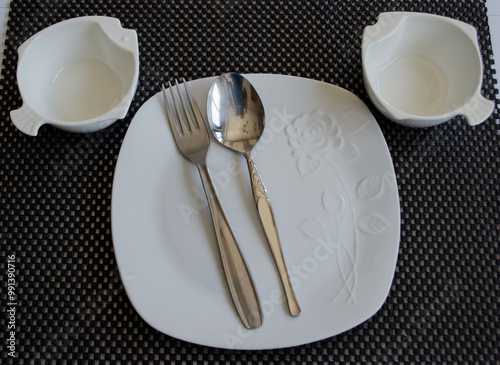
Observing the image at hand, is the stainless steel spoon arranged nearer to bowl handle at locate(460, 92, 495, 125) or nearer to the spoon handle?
the spoon handle

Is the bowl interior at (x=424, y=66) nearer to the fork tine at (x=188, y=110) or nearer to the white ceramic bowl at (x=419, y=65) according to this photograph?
the white ceramic bowl at (x=419, y=65)

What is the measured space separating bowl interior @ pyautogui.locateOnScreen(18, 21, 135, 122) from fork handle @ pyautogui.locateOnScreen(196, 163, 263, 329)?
185 millimetres

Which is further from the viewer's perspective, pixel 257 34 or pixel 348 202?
pixel 257 34

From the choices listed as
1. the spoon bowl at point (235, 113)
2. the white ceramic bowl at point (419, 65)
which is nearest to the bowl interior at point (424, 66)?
the white ceramic bowl at point (419, 65)

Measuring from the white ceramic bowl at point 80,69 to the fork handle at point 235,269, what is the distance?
17 centimetres

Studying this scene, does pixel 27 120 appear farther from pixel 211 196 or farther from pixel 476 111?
pixel 476 111

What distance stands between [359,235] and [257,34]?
1.10 feet

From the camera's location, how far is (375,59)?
0.60 metres

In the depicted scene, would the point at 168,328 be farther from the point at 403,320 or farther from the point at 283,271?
the point at 403,320

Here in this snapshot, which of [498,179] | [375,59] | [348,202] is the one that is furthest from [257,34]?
[498,179]

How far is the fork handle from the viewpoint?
51cm

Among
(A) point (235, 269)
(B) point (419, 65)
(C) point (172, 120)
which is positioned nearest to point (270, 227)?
(A) point (235, 269)

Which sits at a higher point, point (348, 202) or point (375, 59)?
point (375, 59)

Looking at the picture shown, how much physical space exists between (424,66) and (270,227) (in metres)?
0.32
